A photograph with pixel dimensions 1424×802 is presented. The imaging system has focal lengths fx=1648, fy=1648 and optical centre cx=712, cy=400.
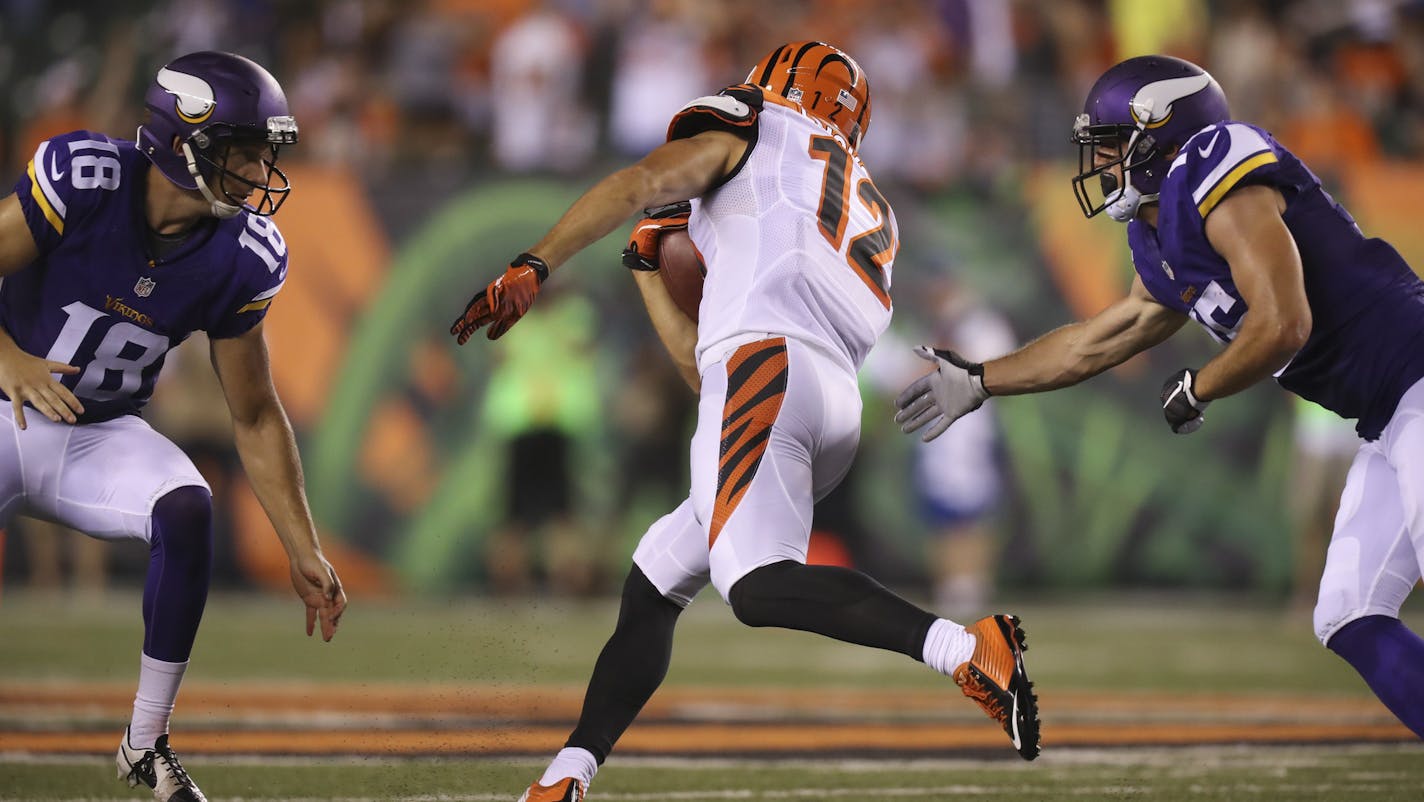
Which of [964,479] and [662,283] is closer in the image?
[662,283]

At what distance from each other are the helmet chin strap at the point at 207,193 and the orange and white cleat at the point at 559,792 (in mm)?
1455

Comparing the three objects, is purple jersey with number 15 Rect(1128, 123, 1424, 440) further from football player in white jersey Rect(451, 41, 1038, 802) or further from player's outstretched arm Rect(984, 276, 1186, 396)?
football player in white jersey Rect(451, 41, 1038, 802)

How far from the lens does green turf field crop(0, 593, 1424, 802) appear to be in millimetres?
4039

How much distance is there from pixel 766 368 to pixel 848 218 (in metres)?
0.44

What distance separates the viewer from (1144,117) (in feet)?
11.7

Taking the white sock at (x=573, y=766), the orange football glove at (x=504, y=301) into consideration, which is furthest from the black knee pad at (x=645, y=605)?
the orange football glove at (x=504, y=301)

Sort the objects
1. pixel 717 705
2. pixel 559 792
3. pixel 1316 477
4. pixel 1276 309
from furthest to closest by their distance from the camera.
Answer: pixel 1316 477
pixel 717 705
pixel 559 792
pixel 1276 309

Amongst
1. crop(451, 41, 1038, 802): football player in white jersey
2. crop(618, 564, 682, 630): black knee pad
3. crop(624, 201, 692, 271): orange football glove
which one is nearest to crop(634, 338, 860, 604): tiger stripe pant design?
crop(451, 41, 1038, 802): football player in white jersey

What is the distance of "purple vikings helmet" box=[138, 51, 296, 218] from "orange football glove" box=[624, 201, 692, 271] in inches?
30.6

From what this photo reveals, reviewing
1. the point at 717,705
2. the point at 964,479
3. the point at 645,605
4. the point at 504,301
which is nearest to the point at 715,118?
the point at 504,301

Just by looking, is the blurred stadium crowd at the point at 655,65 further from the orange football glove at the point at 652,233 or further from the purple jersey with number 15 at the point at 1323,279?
the purple jersey with number 15 at the point at 1323,279

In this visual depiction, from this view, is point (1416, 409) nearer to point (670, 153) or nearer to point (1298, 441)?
point (670, 153)

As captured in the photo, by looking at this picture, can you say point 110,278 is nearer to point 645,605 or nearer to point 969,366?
point 645,605

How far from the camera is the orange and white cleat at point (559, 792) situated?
327 centimetres
